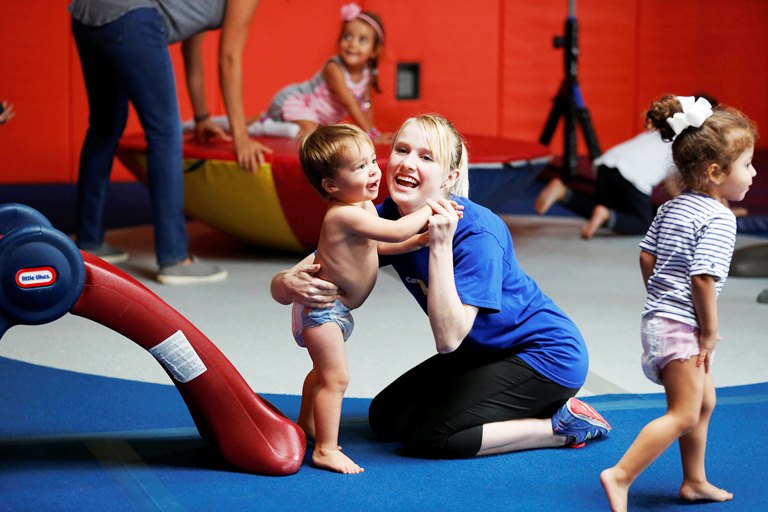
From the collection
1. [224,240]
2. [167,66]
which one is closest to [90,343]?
[167,66]

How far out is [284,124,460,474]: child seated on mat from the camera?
6.61 ft

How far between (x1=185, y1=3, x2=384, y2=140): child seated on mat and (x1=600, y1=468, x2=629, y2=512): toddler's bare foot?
2864mm

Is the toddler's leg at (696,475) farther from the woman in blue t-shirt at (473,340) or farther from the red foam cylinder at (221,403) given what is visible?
the red foam cylinder at (221,403)

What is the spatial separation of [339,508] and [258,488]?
191mm

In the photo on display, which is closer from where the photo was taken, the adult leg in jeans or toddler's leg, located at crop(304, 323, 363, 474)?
toddler's leg, located at crop(304, 323, 363, 474)

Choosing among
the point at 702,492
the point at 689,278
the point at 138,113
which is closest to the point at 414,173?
the point at 689,278

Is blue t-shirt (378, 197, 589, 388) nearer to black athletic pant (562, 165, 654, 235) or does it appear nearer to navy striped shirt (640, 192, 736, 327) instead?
navy striped shirt (640, 192, 736, 327)

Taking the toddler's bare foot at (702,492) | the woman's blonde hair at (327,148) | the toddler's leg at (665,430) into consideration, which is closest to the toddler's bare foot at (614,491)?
the toddler's leg at (665,430)

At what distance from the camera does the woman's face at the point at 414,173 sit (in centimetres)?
207

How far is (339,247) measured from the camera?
6.76 feet

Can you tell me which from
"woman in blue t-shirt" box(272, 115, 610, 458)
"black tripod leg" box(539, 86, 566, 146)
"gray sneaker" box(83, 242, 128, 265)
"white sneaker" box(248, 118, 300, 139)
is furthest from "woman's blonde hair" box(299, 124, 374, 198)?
"black tripod leg" box(539, 86, 566, 146)

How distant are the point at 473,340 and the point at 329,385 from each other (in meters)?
0.32

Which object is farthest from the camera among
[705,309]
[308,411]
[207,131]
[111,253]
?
[207,131]

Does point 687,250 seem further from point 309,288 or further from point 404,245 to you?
point 309,288
